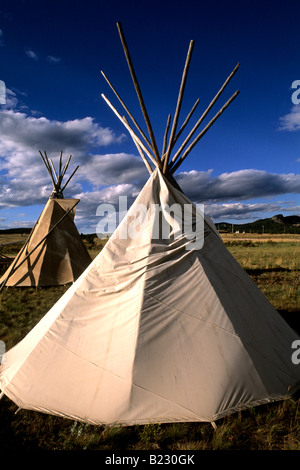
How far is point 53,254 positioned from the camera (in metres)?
8.84

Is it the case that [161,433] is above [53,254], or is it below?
below

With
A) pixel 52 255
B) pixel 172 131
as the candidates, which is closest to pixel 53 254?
pixel 52 255

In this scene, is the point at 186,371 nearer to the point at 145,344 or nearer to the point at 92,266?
the point at 145,344

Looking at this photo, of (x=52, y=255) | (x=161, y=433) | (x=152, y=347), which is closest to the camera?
(x=161, y=433)

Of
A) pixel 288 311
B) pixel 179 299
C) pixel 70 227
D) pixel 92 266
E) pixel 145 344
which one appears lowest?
pixel 288 311

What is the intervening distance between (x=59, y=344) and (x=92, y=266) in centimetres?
95

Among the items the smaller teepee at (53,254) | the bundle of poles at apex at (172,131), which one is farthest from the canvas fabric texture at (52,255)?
the bundle of poles at apex at (172,131)

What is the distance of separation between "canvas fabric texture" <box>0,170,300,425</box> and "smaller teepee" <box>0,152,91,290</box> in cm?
543

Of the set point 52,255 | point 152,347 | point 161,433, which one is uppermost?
point 52,255

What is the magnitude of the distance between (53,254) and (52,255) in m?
0.05

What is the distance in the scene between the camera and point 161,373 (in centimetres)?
258

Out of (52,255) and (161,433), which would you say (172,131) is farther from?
(52,255)

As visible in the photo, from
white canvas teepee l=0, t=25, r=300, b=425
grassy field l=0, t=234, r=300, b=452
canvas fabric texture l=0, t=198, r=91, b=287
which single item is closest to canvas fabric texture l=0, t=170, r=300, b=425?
white canvas teepee l=0, t=25, r=300, b=425

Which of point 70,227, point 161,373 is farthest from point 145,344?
point 70,227
